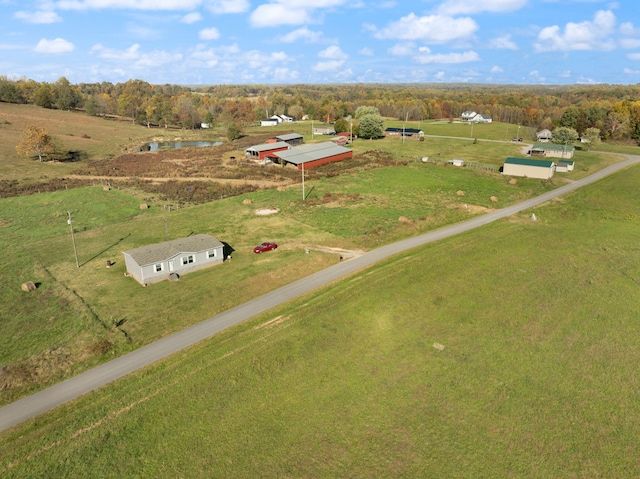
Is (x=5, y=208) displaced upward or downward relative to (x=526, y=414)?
upward

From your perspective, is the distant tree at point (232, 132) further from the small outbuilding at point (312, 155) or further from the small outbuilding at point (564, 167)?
the small outbuilding at point (564, 167)

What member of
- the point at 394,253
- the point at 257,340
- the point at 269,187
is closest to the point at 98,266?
the point at 257,340

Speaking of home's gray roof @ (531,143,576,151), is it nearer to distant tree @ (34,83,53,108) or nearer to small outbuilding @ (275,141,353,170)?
small outbuilding @ (275,141,353,170)

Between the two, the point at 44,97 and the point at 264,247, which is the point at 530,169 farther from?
the point at 44,97

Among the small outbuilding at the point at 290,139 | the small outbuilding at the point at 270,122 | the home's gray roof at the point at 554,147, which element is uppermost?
the small outbuilding at the point at 270,122

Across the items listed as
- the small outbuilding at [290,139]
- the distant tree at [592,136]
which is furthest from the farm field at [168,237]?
the distant tree at [592,136]

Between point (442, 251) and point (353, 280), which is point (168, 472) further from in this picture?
point (442, 251)
